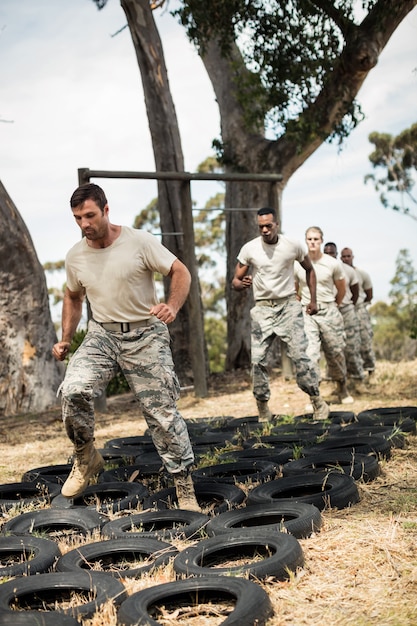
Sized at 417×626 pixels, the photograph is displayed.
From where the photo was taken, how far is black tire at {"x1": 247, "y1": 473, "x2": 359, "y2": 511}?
5.77 m

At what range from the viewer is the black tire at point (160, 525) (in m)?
5.16

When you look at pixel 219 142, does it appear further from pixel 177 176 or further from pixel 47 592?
pixel 47 592

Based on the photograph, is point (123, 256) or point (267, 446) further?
point (267, 446)

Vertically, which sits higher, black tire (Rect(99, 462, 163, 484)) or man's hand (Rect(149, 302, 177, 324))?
man's hand (Rect(149, 302, 177, 324))

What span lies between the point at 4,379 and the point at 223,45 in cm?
780

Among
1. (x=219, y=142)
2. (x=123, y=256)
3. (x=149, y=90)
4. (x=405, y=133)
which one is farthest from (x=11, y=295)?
(x=405, y=133)

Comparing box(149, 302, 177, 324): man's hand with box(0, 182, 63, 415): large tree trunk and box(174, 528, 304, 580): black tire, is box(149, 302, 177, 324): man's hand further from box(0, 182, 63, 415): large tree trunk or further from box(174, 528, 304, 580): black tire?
box(0, 182, 63, 415): large tree trunk

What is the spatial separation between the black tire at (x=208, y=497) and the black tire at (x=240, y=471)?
0.43m

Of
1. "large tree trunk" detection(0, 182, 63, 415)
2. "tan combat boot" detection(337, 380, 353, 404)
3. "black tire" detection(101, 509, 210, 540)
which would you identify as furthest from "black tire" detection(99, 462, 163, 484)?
"large tree trunk" detection(0, 182, 63, 415)

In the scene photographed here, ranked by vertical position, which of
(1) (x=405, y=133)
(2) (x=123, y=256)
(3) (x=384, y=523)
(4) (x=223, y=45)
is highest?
(1) (x=405, y=133)

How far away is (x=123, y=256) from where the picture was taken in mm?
5773

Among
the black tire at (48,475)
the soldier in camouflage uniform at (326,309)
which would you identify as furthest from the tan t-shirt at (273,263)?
the black tire at (48,475)

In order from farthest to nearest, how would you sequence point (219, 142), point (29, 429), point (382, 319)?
point (382, 319) → point (219, 142) → point (29, 429)

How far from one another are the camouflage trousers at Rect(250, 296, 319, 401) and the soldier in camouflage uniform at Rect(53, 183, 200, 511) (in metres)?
3.88
